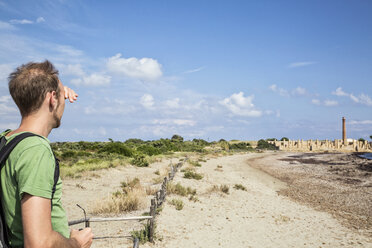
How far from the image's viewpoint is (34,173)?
126 cm

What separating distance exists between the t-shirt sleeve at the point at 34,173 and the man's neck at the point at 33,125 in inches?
7.7

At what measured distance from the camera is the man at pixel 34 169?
4.12 feet

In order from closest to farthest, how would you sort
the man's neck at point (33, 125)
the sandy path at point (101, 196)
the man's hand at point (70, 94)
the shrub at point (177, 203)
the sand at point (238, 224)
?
the man's neck at point (33, 125)
the man's hand at point (70, 94)
the sandy path at point (101, 196)
the sand at point (238, 224)
the shrub at point (177, 203)

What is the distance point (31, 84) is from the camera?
1438 mm

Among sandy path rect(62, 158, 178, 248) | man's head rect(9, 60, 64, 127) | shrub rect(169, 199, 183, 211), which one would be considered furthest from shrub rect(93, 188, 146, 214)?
man's head rect(9, 60, 64, 127)

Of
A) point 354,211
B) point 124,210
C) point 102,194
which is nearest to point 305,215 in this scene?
point 354,211

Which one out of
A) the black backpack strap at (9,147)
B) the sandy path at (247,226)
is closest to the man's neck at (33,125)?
the black backpack strap at (9,147)

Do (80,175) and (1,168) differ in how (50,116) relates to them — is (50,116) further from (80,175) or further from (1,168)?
(80,175)

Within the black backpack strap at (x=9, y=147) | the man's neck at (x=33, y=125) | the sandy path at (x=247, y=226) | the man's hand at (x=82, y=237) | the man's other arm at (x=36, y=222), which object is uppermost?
the man's neck at (x=33, y=125)

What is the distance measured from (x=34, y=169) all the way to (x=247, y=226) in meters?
9.80

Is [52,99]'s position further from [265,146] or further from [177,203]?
[265,146]

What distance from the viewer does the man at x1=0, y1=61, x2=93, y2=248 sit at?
1.25 metres

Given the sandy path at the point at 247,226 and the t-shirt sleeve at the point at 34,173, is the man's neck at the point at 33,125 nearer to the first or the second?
the t-shirt sleeve at the point at 34,173

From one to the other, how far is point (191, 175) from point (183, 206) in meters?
7.04
